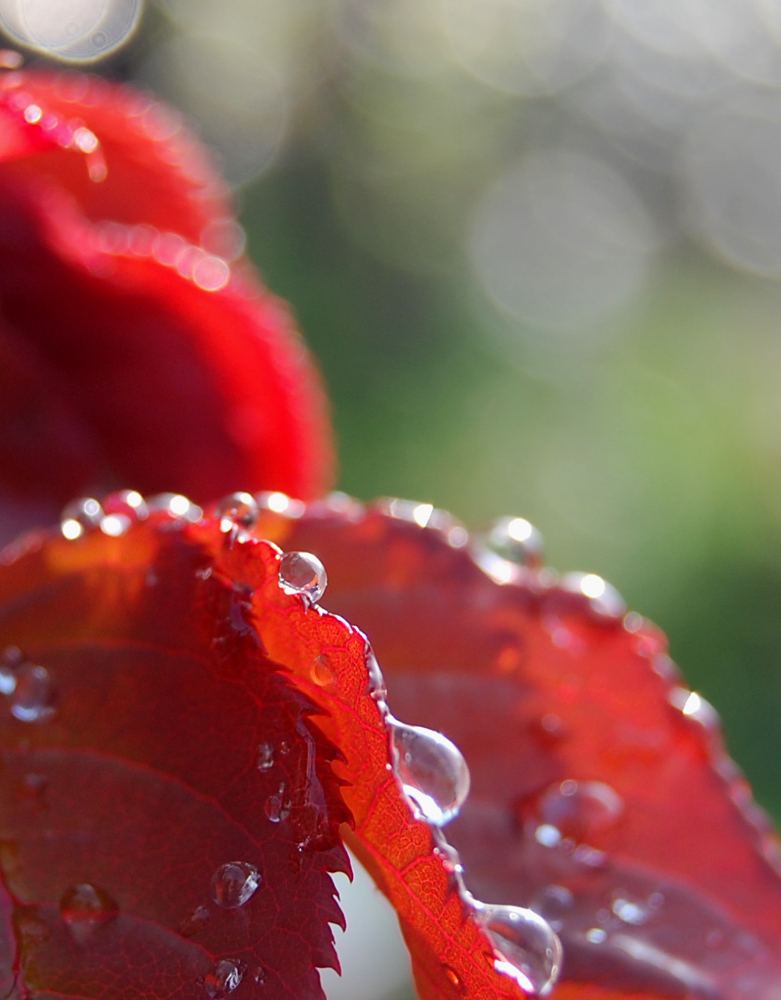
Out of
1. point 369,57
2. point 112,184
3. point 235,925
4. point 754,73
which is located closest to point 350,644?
point 235,925

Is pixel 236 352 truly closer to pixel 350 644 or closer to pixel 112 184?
pixel 112 184

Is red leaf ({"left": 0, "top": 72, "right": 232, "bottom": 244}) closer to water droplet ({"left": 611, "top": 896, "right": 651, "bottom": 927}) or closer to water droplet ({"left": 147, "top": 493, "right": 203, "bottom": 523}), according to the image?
water droplet ({"left": 147, "top": 493, "right": 203, "bottom": 523})

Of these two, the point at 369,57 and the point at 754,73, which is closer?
the point at 369,57

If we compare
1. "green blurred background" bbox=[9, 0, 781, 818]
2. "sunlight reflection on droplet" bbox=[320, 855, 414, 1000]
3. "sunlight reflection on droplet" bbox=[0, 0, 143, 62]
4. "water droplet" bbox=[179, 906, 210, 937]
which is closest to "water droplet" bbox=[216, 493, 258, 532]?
"water droplet" bbox=[179, 906, 210, 937]

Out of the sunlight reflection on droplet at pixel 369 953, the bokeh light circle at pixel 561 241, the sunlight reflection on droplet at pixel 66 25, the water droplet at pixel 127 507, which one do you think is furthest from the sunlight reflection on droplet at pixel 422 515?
the bokeh light circle at pixel 561 241

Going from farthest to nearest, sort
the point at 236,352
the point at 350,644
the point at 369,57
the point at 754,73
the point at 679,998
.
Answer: the point at 754,73
the point at 369,57
the point at 236,352
the point at 679,998
the point at 350,644

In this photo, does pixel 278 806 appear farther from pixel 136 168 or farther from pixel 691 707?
pixel 136 168
